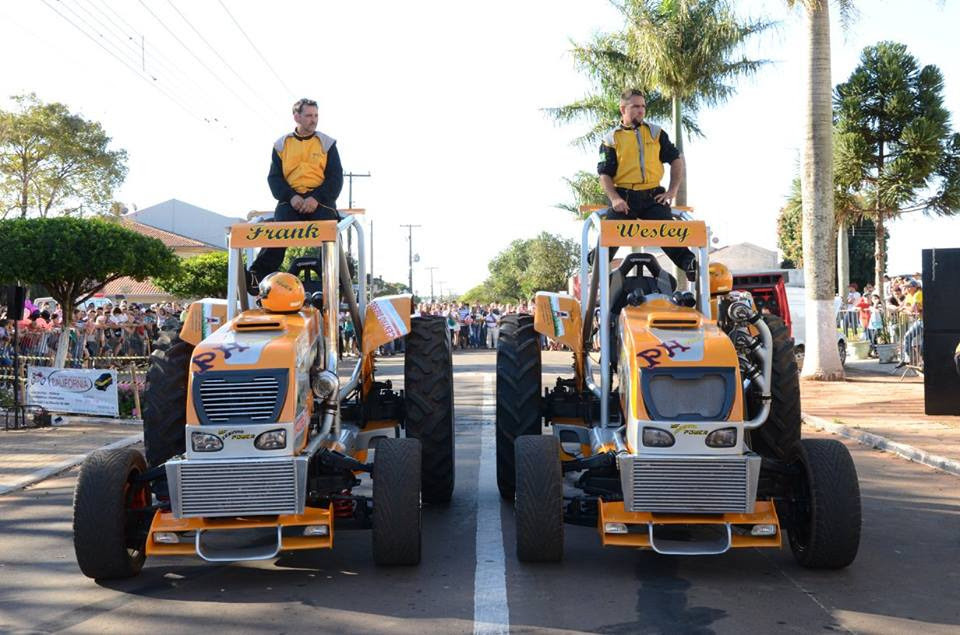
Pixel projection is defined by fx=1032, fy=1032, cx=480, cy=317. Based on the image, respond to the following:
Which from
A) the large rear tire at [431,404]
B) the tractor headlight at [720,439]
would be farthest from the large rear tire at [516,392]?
the tractor headlight at [720,439]

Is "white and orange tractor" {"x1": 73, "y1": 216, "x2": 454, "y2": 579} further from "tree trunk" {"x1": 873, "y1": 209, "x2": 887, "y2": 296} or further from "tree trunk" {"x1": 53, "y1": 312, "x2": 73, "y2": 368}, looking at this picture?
"tree trunk" {"x1": 873, "y1": 209, "x2": 887, "y2": 296}

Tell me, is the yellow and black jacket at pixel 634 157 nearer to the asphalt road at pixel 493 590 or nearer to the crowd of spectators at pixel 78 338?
the asphalt road at pixel 493 590

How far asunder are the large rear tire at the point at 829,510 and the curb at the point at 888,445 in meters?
4.68

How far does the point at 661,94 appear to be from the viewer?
30.4 metres

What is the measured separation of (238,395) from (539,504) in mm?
1948

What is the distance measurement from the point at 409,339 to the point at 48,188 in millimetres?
44744

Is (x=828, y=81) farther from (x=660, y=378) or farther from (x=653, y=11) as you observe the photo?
(x=660, y=378)

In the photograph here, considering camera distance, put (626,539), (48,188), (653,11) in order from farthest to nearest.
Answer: (48,188) < (653,11) < (626,539)

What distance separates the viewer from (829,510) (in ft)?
20.4

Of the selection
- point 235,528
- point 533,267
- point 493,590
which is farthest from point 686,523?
point 533,267

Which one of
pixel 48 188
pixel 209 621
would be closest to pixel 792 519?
pixel 209 621

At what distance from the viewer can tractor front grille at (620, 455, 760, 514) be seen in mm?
6195

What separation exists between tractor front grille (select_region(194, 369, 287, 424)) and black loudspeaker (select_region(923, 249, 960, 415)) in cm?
1124

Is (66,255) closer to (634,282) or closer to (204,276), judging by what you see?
(634,282)
